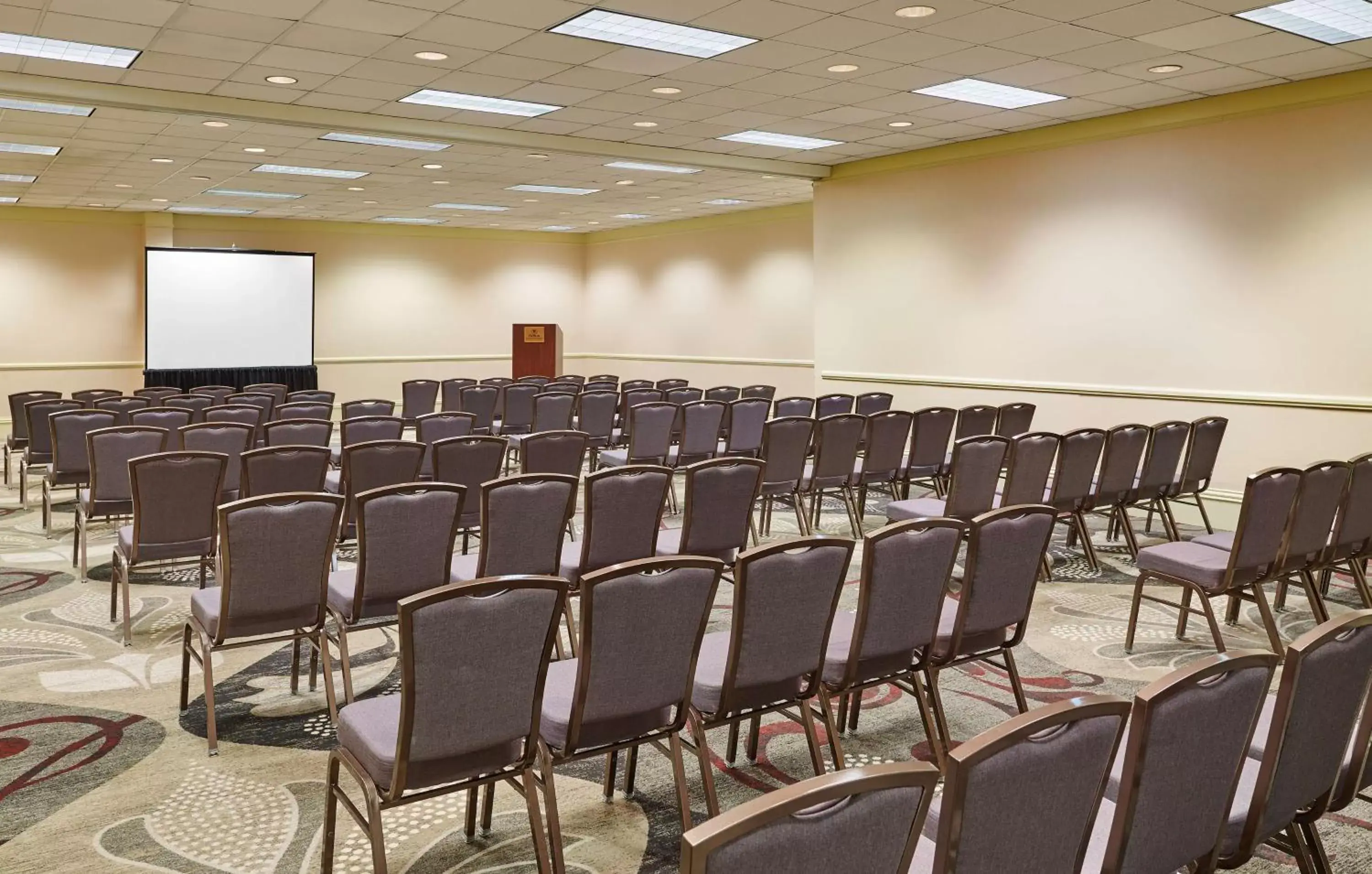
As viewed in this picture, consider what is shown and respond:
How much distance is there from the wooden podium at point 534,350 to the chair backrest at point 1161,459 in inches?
577

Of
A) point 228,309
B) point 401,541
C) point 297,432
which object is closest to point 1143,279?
point 297,432

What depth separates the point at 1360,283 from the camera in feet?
27.1

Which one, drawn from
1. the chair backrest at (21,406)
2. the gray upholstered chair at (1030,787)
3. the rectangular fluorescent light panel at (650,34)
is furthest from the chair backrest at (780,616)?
the chair backrest at (21,406)

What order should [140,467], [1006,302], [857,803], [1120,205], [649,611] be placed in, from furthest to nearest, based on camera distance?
[1006,302] < [1120,205] < [140,467] < [649,611] < [857,803]

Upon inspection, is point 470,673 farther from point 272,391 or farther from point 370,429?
point 272,391

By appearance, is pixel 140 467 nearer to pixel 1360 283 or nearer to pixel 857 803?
pixel 857 803

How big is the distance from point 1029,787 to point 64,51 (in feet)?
26.9

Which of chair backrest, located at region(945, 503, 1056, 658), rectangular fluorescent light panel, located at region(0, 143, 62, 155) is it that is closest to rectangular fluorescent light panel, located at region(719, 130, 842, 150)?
rectangular fluorescent light panel, located at region(0, 143, 62, 155)

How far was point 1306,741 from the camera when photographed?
8.25 ft

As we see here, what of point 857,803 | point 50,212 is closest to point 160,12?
point 857,803

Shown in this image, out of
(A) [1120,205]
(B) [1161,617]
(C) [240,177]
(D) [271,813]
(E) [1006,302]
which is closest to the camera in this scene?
(D) [271,813]

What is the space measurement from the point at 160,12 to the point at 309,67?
1.49 metres

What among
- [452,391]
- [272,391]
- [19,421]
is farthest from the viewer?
[452,391]

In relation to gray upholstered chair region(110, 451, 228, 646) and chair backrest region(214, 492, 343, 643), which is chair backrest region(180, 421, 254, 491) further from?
chair backrest region(214, 492, 343, 643)
